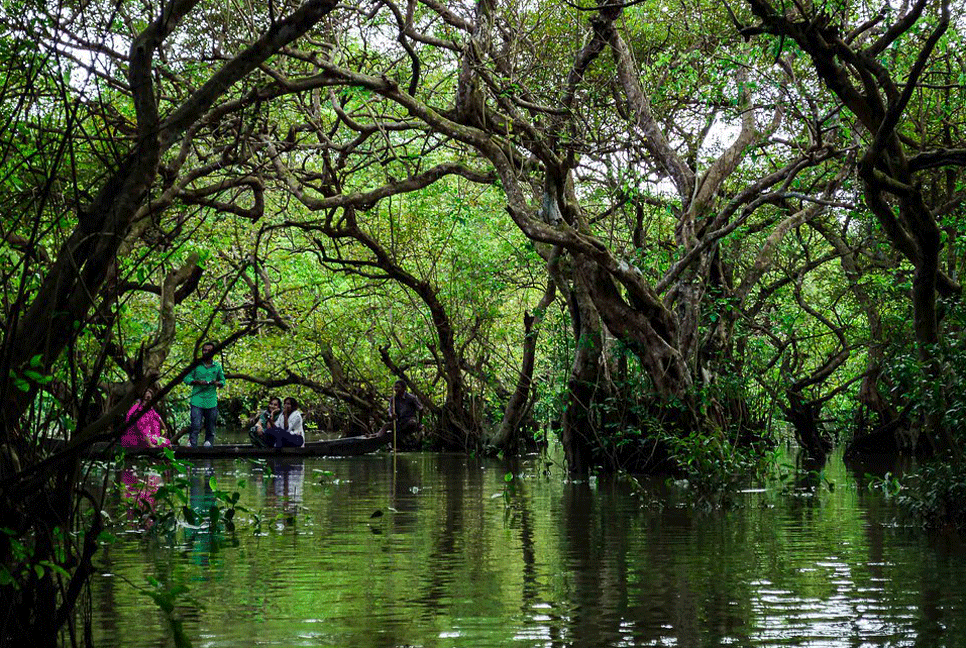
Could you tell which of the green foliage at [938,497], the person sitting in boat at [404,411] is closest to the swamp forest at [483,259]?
the green foliage at [938,497]

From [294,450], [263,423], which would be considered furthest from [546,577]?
[263,423]

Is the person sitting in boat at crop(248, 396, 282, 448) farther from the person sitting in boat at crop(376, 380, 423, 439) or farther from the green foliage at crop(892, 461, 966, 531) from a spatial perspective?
the green foliage at crop(892, 461, 966, 531)

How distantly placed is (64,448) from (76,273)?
0.64 m

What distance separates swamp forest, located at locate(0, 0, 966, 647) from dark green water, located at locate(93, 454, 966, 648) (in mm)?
84

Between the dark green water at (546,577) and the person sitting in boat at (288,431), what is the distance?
9.78 m

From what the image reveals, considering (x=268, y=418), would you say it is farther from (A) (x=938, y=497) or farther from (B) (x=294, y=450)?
(A) (x=938, y=497)

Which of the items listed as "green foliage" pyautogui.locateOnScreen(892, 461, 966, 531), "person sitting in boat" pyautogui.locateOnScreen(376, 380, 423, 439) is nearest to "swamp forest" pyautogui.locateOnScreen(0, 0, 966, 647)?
"green foliage" pyautogui.locateOnScreen(892, 461, 966, 531)

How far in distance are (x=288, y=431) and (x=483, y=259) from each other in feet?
16.2

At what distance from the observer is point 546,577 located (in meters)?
6.84

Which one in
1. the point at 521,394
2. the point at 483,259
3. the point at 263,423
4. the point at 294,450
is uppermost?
the point at 483,259

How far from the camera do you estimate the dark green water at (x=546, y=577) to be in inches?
205

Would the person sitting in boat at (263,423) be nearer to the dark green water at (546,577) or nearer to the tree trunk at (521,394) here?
the tree trunk at (521,394)

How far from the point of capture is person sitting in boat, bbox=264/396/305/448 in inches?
843

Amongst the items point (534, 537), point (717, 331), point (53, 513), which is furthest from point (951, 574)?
point (717, 331)
